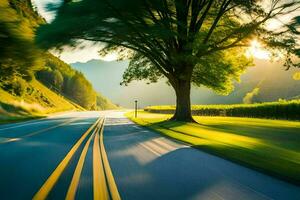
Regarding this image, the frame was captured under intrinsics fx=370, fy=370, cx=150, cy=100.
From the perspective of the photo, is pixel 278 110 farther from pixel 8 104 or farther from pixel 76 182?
pixel 76 182

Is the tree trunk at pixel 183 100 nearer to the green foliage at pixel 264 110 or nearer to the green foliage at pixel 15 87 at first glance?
the green foliage at pixel 264 110

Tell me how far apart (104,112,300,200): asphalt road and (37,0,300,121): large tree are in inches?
388

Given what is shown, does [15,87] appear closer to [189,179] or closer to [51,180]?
[51,180]

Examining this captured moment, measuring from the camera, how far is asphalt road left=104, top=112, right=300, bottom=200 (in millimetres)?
5742

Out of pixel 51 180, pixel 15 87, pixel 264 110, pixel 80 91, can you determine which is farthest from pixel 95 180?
pixel 80 91

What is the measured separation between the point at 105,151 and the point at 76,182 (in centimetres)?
432

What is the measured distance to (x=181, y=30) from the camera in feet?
80.4

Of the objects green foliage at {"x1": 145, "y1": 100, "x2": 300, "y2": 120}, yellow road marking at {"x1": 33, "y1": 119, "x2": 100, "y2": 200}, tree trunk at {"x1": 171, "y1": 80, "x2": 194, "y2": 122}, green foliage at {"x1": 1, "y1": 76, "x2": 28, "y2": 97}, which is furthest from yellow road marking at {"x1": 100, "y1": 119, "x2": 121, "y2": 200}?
green foliage at {"x1": 1, "y1": 76, "x2": 28, "y2": 97}

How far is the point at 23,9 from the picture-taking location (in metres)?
8.08

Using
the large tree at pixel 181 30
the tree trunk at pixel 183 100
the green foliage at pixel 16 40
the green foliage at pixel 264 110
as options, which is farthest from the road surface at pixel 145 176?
the green foliage at pixel 264 110

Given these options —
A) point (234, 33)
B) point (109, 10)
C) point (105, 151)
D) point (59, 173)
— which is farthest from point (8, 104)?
point (59, 173)

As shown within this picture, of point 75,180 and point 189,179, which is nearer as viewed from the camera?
point 75,180

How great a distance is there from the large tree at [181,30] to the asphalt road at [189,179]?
9.85 m

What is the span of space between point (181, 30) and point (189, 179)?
18.7m
